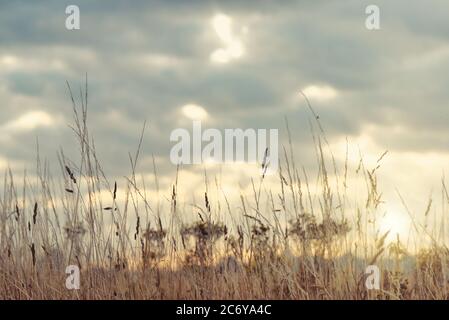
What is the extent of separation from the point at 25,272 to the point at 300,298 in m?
2.37

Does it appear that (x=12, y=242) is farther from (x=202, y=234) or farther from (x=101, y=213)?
(x=202, y=234)

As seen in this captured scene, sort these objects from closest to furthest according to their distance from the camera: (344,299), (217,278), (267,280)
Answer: (344,299)
(267,280)
(217,278)

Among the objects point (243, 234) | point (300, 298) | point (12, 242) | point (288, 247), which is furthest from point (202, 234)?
point (12, 242)

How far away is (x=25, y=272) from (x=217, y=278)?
5.31ft

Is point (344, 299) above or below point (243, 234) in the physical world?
below
